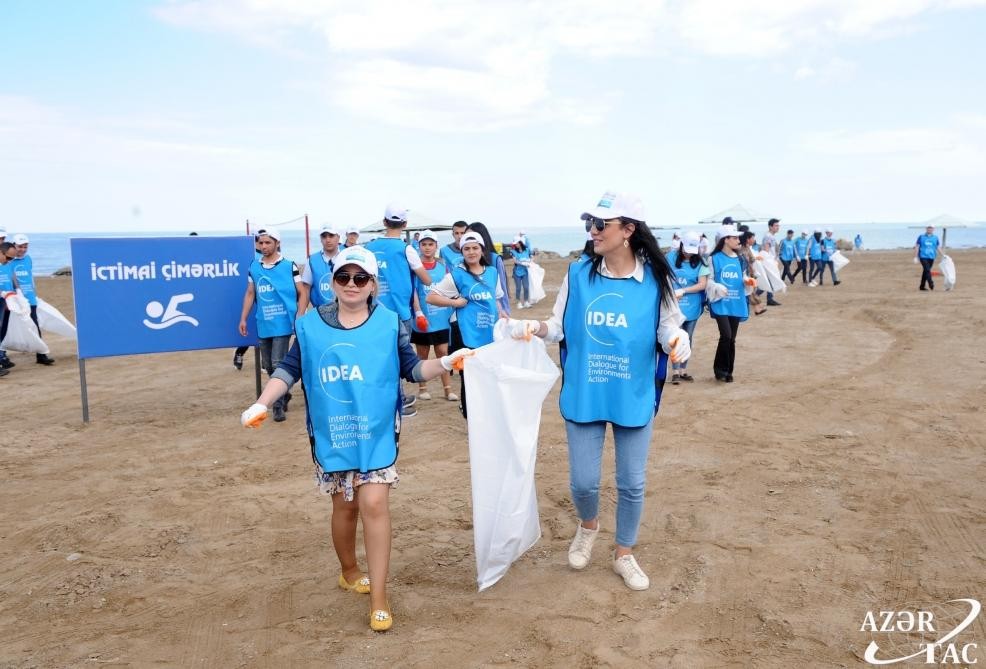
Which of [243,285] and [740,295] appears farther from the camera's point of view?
[740,295]

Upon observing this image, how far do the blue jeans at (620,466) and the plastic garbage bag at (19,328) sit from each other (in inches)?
384

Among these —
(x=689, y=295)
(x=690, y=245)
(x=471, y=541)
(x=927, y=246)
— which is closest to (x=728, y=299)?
(x=689, y=295)

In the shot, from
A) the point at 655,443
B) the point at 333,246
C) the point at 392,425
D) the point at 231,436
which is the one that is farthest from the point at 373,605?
the point at 333,246

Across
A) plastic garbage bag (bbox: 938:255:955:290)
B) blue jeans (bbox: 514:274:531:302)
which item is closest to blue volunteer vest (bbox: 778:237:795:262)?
plastic garbage bag (bbox: 938:255:955:290)

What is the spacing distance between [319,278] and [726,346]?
15.6 feet

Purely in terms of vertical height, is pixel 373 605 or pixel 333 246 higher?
pixel 333 246

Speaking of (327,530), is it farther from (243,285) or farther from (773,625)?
(243,285)

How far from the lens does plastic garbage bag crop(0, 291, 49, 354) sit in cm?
1070

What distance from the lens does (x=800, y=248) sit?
22.9 meters

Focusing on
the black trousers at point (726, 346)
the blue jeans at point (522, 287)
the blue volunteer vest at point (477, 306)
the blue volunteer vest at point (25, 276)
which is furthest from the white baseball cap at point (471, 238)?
the blue jeans at point (522, 287)

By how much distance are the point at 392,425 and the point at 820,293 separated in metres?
18.6

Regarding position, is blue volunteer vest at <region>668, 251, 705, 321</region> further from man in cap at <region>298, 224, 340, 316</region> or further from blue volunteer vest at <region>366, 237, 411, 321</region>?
man in cap at <region>298, 224, 340, 316</region>

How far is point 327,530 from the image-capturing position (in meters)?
4.88

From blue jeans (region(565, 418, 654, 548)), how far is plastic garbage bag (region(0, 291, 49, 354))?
9762 mm
